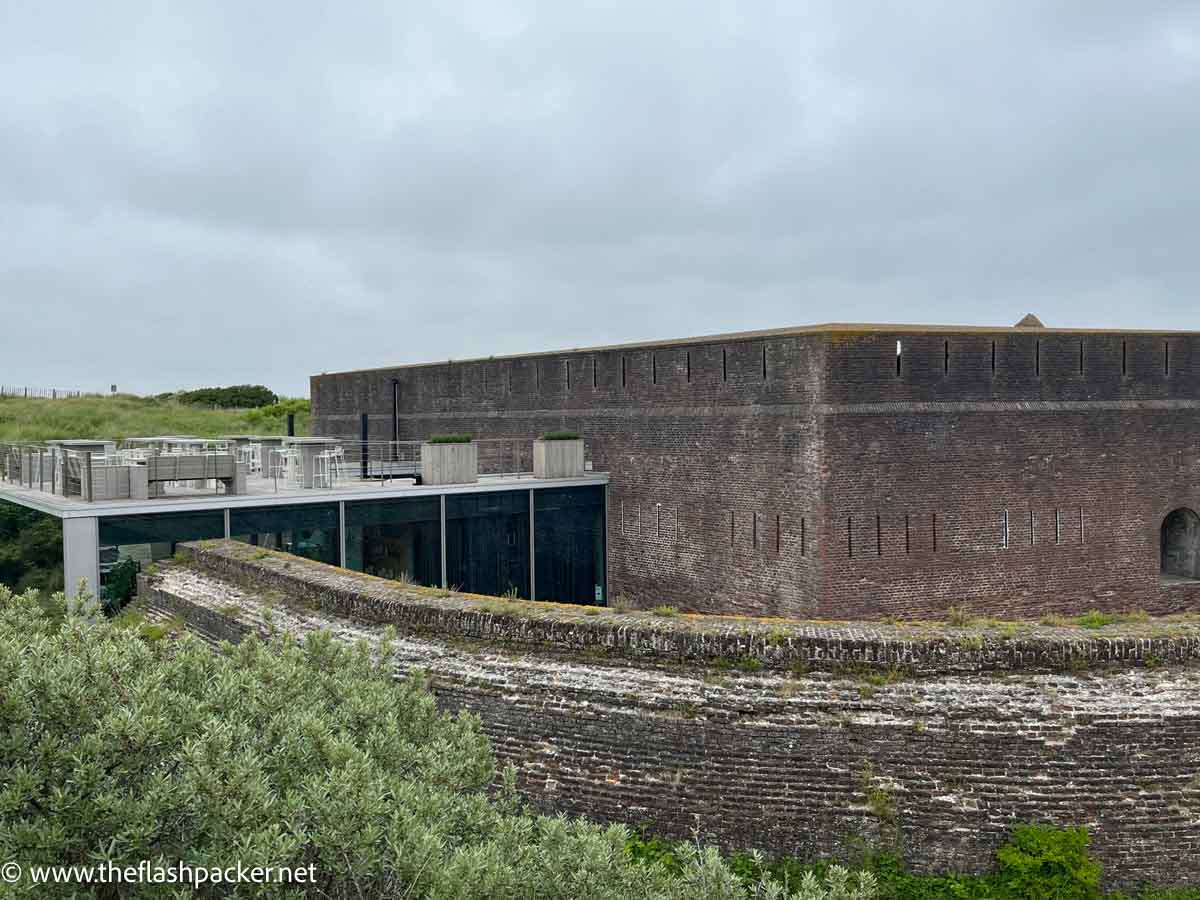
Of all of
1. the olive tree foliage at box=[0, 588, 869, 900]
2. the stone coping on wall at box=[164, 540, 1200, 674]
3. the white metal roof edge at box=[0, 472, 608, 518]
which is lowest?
the stone coping on wall at box=[164, 540, 1200, 674]

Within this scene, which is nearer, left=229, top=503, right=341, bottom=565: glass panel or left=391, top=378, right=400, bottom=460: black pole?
left=229, top=503, right=341, bottom=565: glass panel

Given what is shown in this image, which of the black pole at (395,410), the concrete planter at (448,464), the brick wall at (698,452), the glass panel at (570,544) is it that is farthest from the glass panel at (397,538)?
the black pole at (395,410)

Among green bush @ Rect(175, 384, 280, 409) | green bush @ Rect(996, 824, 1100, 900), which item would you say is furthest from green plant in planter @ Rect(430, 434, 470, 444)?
green bush @ Rect(175, 384, 280, 409)

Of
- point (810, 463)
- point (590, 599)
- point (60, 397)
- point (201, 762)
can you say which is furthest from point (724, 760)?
point (60, 397)

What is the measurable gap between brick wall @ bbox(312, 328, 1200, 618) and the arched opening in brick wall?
2.34 ft

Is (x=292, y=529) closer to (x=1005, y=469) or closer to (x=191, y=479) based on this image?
(x=191, y=479)

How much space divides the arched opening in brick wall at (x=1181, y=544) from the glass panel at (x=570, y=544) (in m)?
10.8

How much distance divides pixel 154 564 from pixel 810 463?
9.89 meters

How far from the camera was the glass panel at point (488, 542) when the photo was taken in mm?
16625

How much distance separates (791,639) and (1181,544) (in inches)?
536

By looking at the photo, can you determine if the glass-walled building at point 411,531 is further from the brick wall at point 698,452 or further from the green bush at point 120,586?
the brick wall at point 698,452

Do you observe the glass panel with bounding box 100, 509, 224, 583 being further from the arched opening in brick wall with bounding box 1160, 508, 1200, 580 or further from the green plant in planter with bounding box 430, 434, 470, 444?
the arched opening in brick wall with bounding box 1160, 508, 1200, 580

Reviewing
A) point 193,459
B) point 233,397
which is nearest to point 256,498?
point 193,459

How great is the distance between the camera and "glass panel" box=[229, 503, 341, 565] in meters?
14.3
